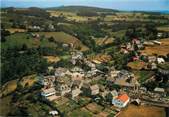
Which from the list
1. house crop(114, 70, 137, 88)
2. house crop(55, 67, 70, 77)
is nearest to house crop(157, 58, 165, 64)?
→ house crop(114, 70, 137, 88)

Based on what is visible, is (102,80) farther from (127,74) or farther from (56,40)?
(56,40)

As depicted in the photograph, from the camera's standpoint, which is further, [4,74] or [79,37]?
[79,37]

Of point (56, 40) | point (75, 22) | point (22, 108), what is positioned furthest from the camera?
point (75, 22)

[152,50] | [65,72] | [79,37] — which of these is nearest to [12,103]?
[65,72]

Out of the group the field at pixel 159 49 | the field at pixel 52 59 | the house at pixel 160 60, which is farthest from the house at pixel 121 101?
the field at pixel 52 59

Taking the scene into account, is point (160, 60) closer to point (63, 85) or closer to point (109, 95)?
point (109, 95)

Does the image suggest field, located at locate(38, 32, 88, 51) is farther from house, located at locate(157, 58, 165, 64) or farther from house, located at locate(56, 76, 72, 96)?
house, located at locate(56, 76, 72, 96)

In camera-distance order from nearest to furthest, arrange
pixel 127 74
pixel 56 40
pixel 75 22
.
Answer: pixel 127 74
pixel 56 40
pixel 75 22
